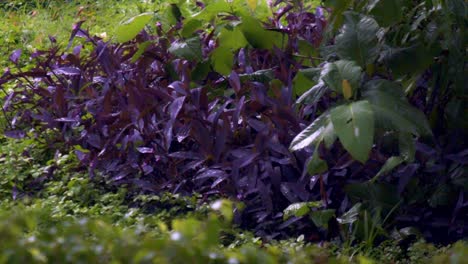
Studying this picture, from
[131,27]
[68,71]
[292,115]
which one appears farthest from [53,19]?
[292,115]

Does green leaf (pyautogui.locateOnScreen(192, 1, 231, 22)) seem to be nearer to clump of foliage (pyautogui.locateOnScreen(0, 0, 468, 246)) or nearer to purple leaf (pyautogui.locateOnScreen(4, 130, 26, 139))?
clump of foliage (pyautogui.locateOnScreen(0, 0, 468, 246))

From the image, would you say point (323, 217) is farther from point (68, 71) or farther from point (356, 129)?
point (68, 71)

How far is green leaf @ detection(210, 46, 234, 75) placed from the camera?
14.1 ft

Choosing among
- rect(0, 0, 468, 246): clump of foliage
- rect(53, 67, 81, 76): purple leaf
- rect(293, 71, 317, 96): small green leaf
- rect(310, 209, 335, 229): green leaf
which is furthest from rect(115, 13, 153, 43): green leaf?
rect(310, 209, 335, 229): green leaf

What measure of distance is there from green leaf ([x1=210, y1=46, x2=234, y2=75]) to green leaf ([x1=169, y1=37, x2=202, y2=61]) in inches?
3.3

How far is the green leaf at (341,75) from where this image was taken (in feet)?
10.8

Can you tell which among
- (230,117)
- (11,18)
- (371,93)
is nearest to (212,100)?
(230,117)

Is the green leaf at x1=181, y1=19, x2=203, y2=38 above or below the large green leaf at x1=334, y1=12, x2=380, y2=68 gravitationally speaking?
below

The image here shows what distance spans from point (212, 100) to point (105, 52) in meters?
0.75

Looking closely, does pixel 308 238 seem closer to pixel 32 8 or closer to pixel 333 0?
pixel 333 0

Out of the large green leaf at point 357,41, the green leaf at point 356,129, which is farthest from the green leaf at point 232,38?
the green leaf at point 356,129

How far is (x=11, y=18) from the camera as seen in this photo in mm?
7883

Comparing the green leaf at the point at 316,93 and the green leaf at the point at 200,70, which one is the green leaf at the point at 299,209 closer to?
the green leaf at the point at 316,93

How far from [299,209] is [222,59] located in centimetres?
100
